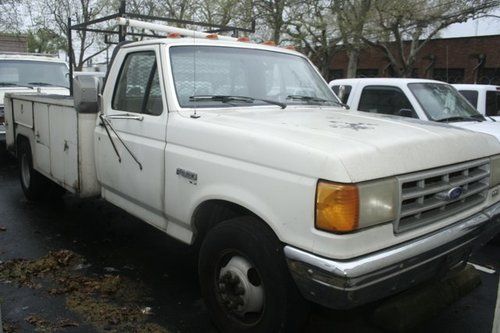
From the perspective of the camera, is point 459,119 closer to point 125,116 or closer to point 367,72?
point 125,116

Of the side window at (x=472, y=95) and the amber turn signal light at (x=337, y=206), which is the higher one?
the side window at (x=472, y=95)

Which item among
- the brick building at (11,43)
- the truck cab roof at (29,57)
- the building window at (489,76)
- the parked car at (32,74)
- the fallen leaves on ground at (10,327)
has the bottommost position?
the fallen leaves on ground at (10,327)

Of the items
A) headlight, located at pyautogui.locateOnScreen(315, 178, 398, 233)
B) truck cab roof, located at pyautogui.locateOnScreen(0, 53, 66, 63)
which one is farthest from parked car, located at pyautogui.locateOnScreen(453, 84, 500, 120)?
truck cab roof, located at pyautogui.locateOnScreen(0, 53, 66, 63)

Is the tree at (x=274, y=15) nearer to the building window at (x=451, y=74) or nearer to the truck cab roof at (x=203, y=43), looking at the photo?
the building window at (x=451, y=74)

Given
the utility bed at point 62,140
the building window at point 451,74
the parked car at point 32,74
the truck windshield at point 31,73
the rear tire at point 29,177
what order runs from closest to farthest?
1. the utility bed at point 62,140
2. the rear tire at point 29,177
3. the parked car at point 32,74
4. the truck windshield at point 31,73
5. the building window at point 451,74

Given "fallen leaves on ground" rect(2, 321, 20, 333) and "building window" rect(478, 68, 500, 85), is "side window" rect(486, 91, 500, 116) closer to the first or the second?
"fallen leaves on ground" rect(2, 321, 20, 333)

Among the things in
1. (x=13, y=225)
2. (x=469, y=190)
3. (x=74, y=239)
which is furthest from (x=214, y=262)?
(x=13, y=225)

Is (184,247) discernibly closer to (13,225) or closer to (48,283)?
(48,283)

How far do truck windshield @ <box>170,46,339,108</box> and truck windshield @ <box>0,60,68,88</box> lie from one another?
23.9 feet

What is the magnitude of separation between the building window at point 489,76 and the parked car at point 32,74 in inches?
886

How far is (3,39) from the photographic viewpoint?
28469 mm

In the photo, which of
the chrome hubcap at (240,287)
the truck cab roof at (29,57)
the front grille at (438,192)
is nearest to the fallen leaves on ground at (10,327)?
the chrome hubcap at (240,287)

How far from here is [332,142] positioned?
276cm

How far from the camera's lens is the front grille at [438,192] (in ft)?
9.09
